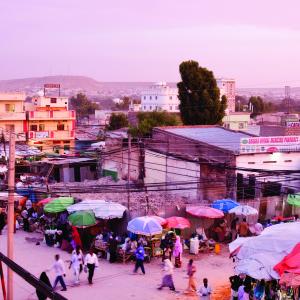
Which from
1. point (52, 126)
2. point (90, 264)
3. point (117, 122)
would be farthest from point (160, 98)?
point (90, 264)

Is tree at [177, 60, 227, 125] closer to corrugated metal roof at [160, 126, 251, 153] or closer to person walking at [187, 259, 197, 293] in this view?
corrugated metal roof at [160, 126, 251, 153]

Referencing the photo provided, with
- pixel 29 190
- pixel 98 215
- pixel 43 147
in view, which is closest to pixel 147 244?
pixel 98 215

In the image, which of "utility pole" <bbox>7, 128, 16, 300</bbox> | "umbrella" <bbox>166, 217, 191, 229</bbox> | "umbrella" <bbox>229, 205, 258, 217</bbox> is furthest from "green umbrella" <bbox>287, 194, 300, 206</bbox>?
"utility pole" <bbox>7, 128, 16, 300</bbox>

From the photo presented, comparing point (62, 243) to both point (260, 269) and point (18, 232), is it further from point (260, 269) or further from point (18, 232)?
point (260, 269)

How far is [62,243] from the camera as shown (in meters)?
18.4

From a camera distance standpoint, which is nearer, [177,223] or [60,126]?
[177,223]

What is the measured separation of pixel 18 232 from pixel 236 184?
29.0 ft

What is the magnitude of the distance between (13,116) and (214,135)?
25.4 metres

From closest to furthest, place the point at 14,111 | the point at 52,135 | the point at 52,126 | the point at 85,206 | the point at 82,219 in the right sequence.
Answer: the point at 82,219, the point at 85,206, the point at 52,135, the point at 14,111, the point at 52,126

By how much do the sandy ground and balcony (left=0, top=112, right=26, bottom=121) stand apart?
3001 cm

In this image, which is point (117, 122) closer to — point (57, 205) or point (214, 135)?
point (214, 135)

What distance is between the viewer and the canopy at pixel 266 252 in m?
10.1

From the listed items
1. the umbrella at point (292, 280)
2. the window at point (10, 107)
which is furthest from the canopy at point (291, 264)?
the window at point (10, 107)

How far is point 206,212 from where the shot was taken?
18.3 metres
